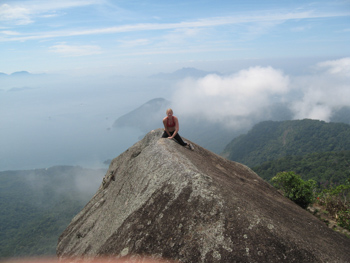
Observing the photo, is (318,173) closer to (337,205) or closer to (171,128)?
(337,205)

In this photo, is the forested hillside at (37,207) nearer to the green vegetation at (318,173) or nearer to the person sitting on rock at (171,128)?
the person sitting on rock at (171,128)

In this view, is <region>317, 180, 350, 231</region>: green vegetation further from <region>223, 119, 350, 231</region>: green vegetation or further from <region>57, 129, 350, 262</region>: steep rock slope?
<region>57, 129, 350, 262</region>: steep rock slope

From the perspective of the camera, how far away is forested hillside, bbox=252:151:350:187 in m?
83.4

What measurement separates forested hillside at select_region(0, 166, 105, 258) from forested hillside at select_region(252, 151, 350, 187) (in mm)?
92391

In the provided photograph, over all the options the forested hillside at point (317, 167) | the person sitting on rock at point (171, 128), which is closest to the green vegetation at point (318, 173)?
the forested hillside at point (317, 167)

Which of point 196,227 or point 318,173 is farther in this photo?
point 318,173

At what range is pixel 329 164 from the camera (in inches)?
3954

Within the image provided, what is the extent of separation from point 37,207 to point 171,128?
5895 inches

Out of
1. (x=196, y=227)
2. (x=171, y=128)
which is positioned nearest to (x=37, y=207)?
(x=171, y=128)

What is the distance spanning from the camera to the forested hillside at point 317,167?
83387mm

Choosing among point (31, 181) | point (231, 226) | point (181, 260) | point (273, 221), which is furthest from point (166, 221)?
point (31, 181)

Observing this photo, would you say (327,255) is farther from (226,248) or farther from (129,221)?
(129,221)

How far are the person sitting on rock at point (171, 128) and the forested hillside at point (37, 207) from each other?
68.7 m

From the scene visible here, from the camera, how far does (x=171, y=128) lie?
1212 cm
